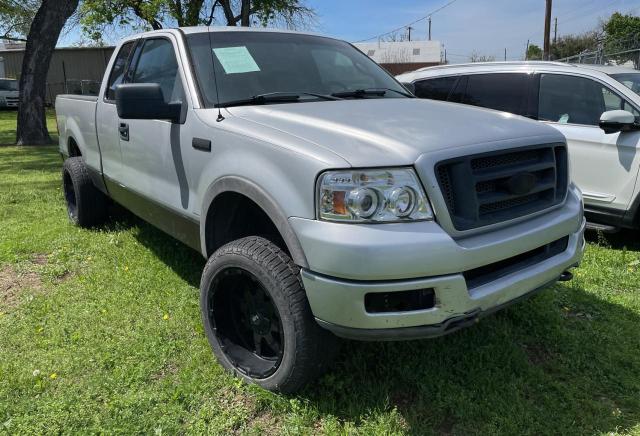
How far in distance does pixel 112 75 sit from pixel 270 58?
180 centimetres

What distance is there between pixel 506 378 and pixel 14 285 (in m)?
3.67

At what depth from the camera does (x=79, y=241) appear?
205 inches

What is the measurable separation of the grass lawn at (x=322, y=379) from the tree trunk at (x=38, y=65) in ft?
33.0

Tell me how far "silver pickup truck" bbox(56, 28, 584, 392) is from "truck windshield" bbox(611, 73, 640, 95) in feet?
8.95

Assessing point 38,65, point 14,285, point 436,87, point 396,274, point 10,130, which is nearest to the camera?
point 396,274

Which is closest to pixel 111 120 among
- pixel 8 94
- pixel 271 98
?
pixel 271 98

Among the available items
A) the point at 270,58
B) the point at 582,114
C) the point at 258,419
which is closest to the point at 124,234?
the point at 270,58

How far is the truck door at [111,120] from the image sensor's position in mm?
4277

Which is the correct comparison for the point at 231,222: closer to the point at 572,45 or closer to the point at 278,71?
the point at 278,71

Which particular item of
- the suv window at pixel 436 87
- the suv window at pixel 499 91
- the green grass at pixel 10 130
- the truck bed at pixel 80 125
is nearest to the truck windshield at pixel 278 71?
the truck bed at pixel 80 125

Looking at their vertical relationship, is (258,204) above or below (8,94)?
below

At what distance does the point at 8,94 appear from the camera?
27234 mm

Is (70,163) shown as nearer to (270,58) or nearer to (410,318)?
(270,58)

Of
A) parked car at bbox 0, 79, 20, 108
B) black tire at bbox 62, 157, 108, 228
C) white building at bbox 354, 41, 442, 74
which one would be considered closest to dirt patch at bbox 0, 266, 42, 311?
black tire at bbox 62, 157, 108, 228
